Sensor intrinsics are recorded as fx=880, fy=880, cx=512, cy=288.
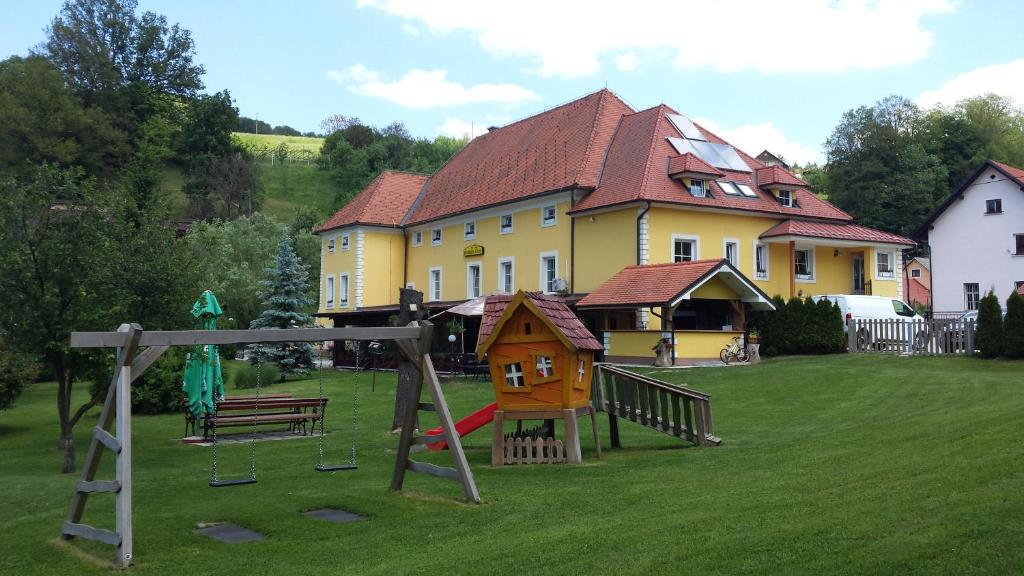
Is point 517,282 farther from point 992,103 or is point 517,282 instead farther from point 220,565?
point 992,103

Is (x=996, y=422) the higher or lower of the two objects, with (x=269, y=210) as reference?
lower

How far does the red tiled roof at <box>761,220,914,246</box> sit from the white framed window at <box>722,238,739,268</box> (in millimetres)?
1185

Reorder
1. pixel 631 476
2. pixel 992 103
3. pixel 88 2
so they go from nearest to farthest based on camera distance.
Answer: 1. pixel 631 476
2. pixel 992 103
3. pixel 88 2

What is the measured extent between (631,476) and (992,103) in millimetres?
77932

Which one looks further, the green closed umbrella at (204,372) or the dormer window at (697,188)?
the dormer window at (697,188)

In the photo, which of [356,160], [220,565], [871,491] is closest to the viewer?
[220,565]

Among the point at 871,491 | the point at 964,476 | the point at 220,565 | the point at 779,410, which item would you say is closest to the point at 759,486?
the point at 871,491

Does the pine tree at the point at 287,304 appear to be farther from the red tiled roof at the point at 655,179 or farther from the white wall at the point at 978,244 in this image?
the white wall at the point at 978,244

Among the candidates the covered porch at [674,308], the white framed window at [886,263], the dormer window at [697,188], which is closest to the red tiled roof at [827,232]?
the white framed window at [886,263]

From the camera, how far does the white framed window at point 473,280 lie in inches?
1547

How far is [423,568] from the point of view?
6.61 meters

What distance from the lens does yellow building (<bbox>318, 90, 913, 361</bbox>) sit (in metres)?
29.7

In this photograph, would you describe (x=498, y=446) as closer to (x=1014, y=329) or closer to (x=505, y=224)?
(x=1014, y=329)

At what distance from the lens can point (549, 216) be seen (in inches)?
1364
